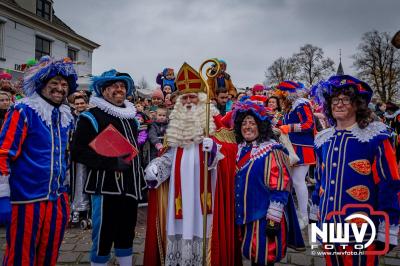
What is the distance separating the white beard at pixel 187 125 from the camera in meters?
3.28

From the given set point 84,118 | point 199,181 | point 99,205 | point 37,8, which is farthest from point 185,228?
point 37,8

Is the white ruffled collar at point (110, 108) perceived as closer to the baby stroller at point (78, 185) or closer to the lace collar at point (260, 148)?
the baby stroller at point (78, 185)

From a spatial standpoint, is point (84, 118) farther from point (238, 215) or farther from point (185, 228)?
point (238, 215)

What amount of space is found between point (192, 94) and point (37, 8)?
20832 millimetres

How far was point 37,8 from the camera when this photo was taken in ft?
66.9

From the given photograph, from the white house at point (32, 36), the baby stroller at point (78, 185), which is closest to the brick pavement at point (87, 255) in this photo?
the baby stroller at point (78, 185)

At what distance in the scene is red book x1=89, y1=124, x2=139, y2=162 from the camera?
308 cm

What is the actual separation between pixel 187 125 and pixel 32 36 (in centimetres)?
1931

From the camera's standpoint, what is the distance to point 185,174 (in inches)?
126

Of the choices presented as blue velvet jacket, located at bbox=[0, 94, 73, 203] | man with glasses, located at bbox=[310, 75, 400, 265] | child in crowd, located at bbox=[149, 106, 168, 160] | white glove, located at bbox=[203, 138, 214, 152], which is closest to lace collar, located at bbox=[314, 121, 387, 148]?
man with glasses, located at bbox=[310, 75, 400, 265]

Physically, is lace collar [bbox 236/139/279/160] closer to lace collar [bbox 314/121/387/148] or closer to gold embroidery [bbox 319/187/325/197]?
gold embroidery [bbox 319/187/325/197]

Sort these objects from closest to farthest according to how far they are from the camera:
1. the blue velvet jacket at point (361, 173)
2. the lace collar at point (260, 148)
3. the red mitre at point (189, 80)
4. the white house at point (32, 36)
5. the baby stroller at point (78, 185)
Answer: the blue velvet jacket at point (361, 173) < the lace collar at point (260, 148) < the baby stroller at point (78, 185) < the red mitre at point (189, 80) < the white house at point (32, 36)

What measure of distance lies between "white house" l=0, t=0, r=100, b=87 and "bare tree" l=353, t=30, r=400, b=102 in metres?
25.2
